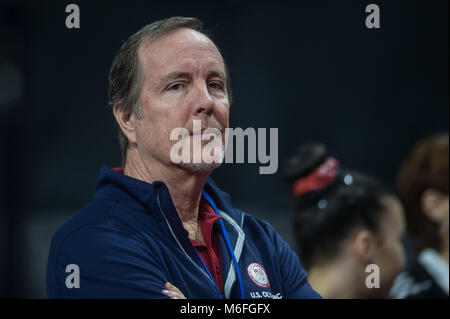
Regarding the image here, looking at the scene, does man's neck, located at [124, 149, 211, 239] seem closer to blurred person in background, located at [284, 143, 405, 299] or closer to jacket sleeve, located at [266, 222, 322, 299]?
jacket sleeve, located at [266, 222, 322, 299]

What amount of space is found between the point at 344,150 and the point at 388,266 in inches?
47.7

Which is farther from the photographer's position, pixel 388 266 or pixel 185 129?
pixel 388 266

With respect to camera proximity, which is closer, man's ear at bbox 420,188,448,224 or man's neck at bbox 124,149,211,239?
man's neck at bbox 124,149,211,239

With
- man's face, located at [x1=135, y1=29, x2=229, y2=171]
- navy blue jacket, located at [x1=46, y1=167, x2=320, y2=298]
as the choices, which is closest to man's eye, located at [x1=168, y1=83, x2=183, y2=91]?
man's face, located at [x1=135, y1=29, x2=229, y2=171]

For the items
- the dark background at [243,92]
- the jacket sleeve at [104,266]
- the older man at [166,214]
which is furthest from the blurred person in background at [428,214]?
Answer: the jacket sleeve at [104,266]

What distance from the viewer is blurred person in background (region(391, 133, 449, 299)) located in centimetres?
231

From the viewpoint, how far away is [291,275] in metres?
1.47

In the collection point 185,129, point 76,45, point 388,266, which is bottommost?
point 388,266

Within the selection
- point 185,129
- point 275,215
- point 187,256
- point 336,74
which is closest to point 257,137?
point 185,129

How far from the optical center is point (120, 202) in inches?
52.2

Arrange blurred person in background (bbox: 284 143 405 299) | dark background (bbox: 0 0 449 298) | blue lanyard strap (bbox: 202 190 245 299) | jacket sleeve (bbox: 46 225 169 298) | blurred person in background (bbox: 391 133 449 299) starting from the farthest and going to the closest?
1. blurred person in background (bbox: 391 133 449 299)
2. blurred person in background (bbox: 284 143 405 299)
3. dark background (bbox: 0 0 449 298)
4. blue lanyard strap (bbox: 202 190 245 299)
5. jacket sleeve (bbox: 46 225 169 298)

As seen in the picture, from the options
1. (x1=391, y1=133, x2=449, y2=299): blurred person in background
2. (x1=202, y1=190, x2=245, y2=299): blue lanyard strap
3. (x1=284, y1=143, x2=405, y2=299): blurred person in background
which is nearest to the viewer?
(x1=202, y1=190, x2=245, y2=299): blue lanyard strap

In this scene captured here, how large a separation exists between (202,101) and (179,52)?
0.14 m
